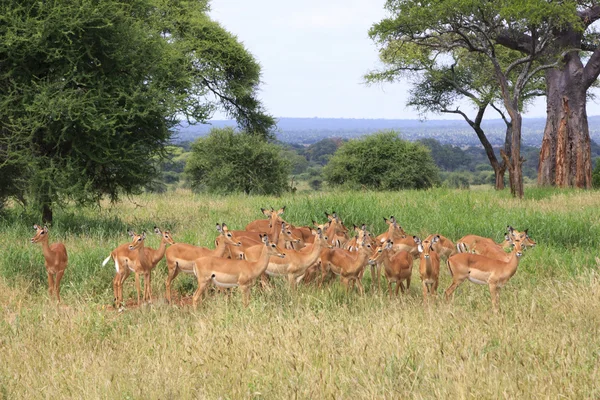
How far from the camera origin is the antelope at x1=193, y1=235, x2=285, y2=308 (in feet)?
26.4

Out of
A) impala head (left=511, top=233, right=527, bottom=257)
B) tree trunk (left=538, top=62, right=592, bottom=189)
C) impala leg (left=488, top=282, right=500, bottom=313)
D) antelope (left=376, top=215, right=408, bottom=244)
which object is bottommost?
impala leg (left=488, top=282, right=500, bottom=313)

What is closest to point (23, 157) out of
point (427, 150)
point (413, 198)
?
point (413, 198)

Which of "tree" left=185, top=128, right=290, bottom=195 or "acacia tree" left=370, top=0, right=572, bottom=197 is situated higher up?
"acacia tree" left=370, top=0, right=572, bottom=197

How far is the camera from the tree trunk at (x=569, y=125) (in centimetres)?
2541

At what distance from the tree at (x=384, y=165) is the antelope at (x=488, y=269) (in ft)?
82.2

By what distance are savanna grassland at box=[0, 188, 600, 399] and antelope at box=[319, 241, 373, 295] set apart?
0.68 ft

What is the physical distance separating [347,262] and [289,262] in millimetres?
802

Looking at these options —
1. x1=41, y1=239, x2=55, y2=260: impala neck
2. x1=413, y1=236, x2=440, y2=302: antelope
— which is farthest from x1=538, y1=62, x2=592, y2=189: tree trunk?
x1=41, y1=239, x2=55, y2=260: impala neck

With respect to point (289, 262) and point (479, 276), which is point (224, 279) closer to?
point (289, 262)

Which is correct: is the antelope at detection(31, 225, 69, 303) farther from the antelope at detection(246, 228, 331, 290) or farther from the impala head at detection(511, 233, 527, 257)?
the impala head at detection(511, 233, 527, 257)

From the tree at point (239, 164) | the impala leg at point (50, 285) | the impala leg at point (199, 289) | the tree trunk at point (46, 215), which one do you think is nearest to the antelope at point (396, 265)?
the impala leg at point (199, 289)

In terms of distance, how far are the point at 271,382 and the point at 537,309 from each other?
3.63 m

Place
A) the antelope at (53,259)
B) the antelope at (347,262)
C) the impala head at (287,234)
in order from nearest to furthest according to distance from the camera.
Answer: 1. the antelope at (347,262)
2. the antelope at (53,259)
3. the impala head at (287,234)

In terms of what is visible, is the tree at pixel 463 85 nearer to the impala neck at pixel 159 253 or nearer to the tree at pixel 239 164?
the tree at pixel 239 164
